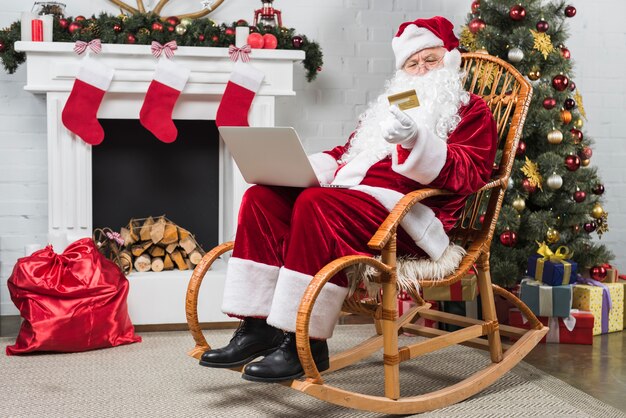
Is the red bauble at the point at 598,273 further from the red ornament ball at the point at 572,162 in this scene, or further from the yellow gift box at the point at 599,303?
the red ornament ball at the point at 572,162

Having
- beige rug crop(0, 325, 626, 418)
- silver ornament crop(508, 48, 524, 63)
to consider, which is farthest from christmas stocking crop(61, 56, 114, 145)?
silver ornament crop(508, 48, 524, 63)

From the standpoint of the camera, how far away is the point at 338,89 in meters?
4.02

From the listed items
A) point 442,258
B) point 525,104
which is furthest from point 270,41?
point 442,258

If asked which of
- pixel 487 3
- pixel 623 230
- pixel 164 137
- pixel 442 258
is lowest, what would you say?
pixel 623 230

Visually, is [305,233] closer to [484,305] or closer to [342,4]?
[484,305]

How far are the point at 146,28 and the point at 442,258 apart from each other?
1732mm

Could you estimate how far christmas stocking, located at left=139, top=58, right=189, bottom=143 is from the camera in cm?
333

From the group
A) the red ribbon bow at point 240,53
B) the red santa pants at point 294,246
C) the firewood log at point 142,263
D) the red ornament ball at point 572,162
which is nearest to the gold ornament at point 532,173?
the red ornament ball at point 572,162

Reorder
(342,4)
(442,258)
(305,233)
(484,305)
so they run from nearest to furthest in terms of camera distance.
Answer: (305,233)
(442,258)
(484,305)
(342,4)

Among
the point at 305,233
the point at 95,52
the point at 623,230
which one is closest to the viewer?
the point at 305,233

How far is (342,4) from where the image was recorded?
3977mm

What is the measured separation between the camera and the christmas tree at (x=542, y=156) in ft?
10.9

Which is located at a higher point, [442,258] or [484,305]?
[442,258]

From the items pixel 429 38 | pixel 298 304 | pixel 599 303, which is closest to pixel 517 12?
pixel 429 38
